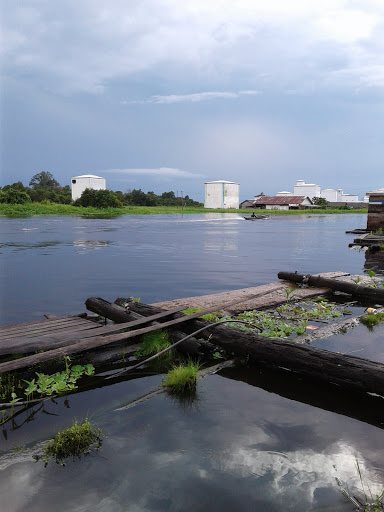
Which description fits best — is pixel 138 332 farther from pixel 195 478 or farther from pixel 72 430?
pixel 195 478

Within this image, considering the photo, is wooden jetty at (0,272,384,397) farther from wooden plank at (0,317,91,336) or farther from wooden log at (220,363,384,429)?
wooden log at (220,363,384,429)

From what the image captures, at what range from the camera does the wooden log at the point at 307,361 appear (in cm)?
454

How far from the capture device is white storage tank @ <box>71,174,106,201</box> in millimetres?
90500

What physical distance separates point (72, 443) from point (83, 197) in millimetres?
82864

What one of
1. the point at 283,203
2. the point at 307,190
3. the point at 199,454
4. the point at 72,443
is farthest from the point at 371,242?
the point at 307,190

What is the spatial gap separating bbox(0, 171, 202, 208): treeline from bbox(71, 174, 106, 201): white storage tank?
172cm

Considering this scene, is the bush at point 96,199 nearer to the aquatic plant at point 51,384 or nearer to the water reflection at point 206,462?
the aquatic plant at point 51,384

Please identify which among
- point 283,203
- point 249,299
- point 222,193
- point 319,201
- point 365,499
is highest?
point 222,193

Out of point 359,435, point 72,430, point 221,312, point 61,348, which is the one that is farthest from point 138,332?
point 359,435

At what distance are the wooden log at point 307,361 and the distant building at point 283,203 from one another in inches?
3992

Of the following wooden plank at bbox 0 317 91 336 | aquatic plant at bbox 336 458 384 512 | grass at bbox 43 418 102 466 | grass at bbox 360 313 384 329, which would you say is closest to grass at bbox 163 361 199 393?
grass at bbox 43 418 102 466

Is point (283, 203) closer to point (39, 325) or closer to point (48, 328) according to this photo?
point (39, 325)

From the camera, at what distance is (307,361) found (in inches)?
198

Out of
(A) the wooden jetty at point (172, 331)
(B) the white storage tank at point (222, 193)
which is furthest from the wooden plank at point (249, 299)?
(B) the white storage tank at point (222, 193)
